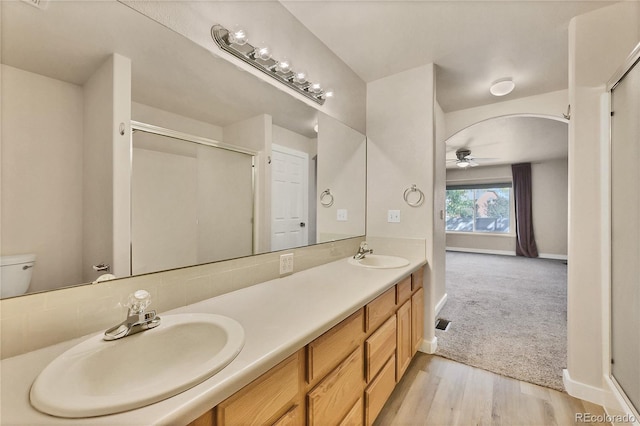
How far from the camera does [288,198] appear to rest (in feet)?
5.33

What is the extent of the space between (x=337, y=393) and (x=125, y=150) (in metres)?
1.27

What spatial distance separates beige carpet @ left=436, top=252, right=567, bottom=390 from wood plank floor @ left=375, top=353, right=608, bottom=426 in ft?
0.45

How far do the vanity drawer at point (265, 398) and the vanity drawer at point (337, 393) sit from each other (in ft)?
0.42

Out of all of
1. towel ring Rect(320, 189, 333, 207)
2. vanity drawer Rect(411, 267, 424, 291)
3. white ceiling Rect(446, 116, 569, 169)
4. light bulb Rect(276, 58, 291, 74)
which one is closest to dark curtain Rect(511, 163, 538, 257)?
white ceiling Rect(446, 116, 569, 169)

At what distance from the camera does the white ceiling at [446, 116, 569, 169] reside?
358 centimetres

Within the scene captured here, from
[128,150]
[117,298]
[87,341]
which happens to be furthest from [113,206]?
[87,341]

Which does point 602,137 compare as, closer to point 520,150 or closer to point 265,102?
point 265,102

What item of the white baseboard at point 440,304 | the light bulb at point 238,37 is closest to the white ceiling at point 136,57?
the light bulb at point 238,37

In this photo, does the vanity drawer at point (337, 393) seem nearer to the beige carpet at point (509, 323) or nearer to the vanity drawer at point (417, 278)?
the vanity drawer at point (417, 278)

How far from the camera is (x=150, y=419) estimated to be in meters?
0.48

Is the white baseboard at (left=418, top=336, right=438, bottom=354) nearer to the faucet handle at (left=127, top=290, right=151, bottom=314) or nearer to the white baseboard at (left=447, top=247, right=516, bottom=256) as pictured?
the faucet handle at (left=127, top=290, right=151, bottom=314)

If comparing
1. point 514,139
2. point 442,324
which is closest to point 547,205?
point 514,139

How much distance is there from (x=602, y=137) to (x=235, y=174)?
7.56 ft

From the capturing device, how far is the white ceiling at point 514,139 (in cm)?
358
